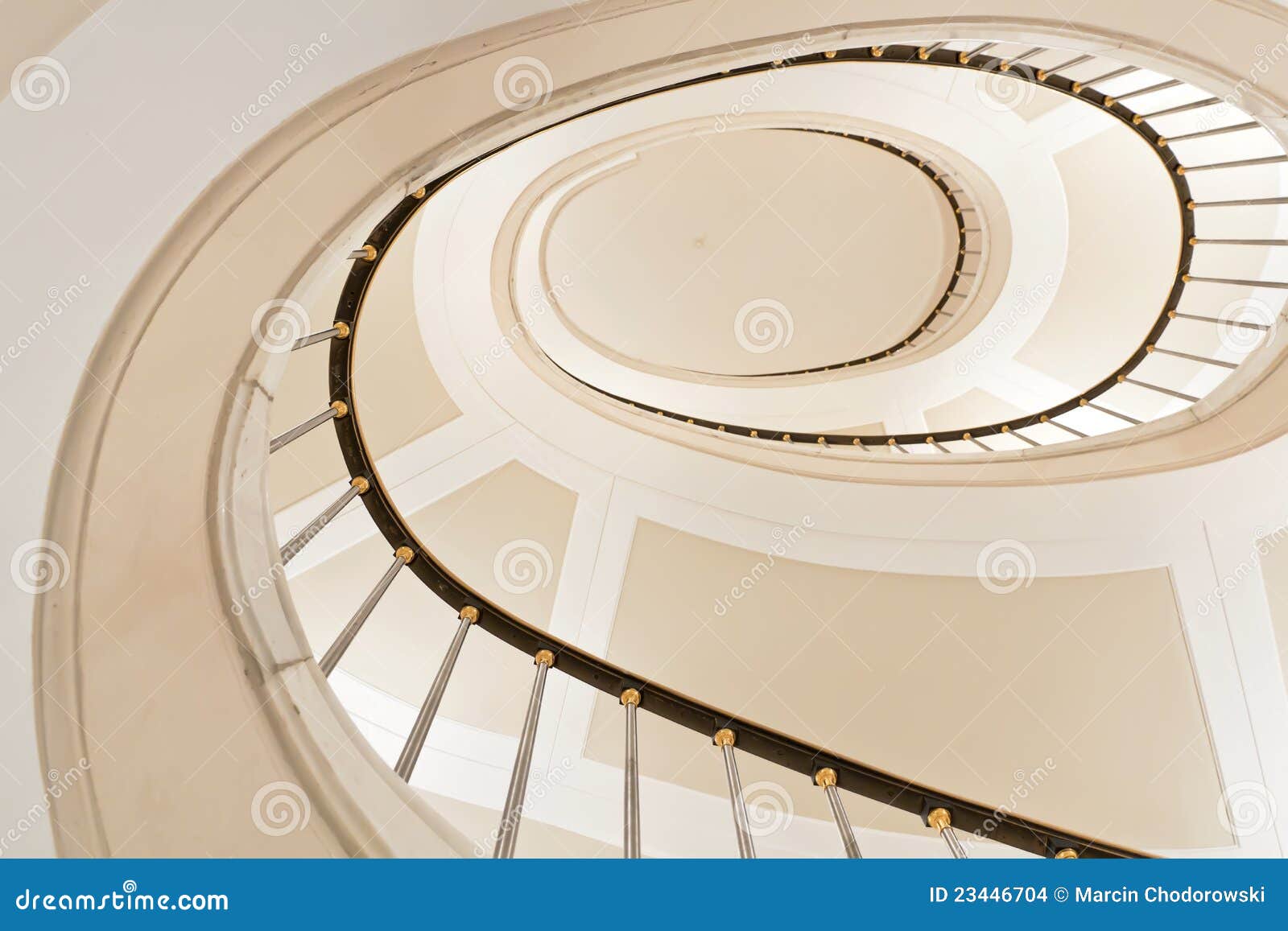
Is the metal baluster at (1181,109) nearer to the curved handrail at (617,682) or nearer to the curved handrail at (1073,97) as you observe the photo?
the curved handrail at (1073,97)

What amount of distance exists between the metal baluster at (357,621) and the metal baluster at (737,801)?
43.1 inches

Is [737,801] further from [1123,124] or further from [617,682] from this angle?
[1123,124]

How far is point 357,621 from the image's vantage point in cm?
225

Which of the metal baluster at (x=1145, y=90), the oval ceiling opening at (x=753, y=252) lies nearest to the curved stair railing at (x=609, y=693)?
the metal baluster at (x=1145, y=90)

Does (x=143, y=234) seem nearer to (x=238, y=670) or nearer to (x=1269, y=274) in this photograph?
(x=238, y=670)

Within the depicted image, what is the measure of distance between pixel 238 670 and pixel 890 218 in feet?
27.6

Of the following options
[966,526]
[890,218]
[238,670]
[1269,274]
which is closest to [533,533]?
[966,526]

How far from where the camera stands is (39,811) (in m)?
1.31

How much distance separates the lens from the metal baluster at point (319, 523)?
2256 mm

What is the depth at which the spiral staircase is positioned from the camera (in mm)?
1497

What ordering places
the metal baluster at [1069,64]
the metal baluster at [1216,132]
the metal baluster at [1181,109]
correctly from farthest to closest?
the metal baluster at [1069,64] < the metal baluster at [1181,109] < the metal baluster at [1216,132]

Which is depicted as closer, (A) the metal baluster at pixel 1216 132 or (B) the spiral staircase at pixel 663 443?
(B) the spiral staircase at pixel 663 443

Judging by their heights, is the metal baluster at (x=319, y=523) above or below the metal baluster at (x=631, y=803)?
above

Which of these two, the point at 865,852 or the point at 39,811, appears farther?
the point at 865,852
